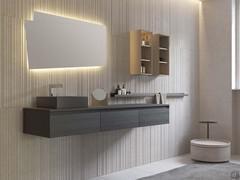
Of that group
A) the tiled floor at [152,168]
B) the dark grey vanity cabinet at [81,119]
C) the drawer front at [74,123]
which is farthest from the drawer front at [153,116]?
the drawer front at [74,123]

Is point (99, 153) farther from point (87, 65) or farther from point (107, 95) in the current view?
point (87, 65)

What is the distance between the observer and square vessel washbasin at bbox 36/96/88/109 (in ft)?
10.6

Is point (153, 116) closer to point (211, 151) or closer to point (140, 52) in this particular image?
point (140, 52)

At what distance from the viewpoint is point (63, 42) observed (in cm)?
360

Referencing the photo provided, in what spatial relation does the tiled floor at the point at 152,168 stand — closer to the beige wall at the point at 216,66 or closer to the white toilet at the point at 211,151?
the white toilet at the point at 211,151

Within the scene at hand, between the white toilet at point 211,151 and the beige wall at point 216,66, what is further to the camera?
the beige wall at point 216,66

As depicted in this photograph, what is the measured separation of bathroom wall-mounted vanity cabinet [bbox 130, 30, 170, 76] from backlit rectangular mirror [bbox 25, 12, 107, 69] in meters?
0.48

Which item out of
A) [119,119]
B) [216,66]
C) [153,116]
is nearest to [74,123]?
[119,119]

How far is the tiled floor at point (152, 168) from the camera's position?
4039mm

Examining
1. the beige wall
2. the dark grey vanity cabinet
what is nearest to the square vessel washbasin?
the dark grey vanity cabinet

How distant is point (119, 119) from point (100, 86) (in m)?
0.56

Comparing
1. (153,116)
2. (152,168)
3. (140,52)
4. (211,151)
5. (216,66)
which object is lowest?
(152,168)

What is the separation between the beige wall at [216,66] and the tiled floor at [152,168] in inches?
28.2

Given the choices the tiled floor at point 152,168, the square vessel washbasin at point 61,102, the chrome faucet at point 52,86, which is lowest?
the tiled floor at point 152,168
